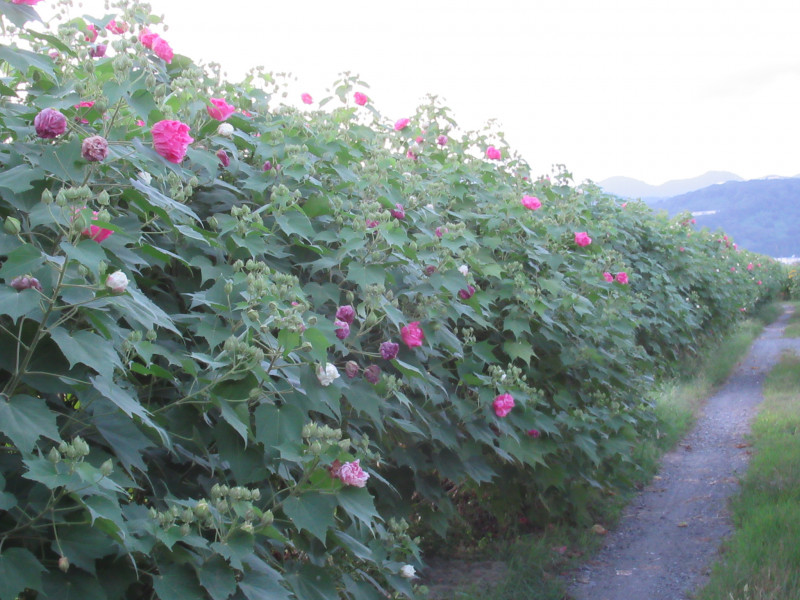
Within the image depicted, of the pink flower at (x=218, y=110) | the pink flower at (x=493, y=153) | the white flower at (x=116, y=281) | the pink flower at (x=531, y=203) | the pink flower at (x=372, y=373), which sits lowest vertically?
the pink flower at (x=372, y=373)

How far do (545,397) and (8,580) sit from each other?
10.9ft

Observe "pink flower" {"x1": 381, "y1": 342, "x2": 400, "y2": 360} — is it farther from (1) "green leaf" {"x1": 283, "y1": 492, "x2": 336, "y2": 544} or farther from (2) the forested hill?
(2) the forested hill

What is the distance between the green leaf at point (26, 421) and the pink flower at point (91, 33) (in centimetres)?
179

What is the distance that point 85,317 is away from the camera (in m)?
1.43

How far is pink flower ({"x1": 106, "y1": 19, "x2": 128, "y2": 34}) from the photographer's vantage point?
104 inches

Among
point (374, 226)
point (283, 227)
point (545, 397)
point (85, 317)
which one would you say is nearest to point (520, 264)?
point (545, 397)

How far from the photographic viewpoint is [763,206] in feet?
132

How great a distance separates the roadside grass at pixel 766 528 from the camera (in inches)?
127

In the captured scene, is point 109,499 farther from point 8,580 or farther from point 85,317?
point 85,317

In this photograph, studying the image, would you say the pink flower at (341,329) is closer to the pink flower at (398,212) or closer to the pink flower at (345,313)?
the pink flower at (345,313)

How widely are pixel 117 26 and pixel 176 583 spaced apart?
2106mm

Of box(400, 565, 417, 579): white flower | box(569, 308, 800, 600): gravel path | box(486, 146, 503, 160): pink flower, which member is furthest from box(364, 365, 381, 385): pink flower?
box(486, 146, 503, 160): pink flower

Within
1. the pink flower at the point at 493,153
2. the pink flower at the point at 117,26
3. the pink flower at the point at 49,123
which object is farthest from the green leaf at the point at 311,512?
the pink flower at the point at 493,153

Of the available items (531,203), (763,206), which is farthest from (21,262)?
(763,206)
